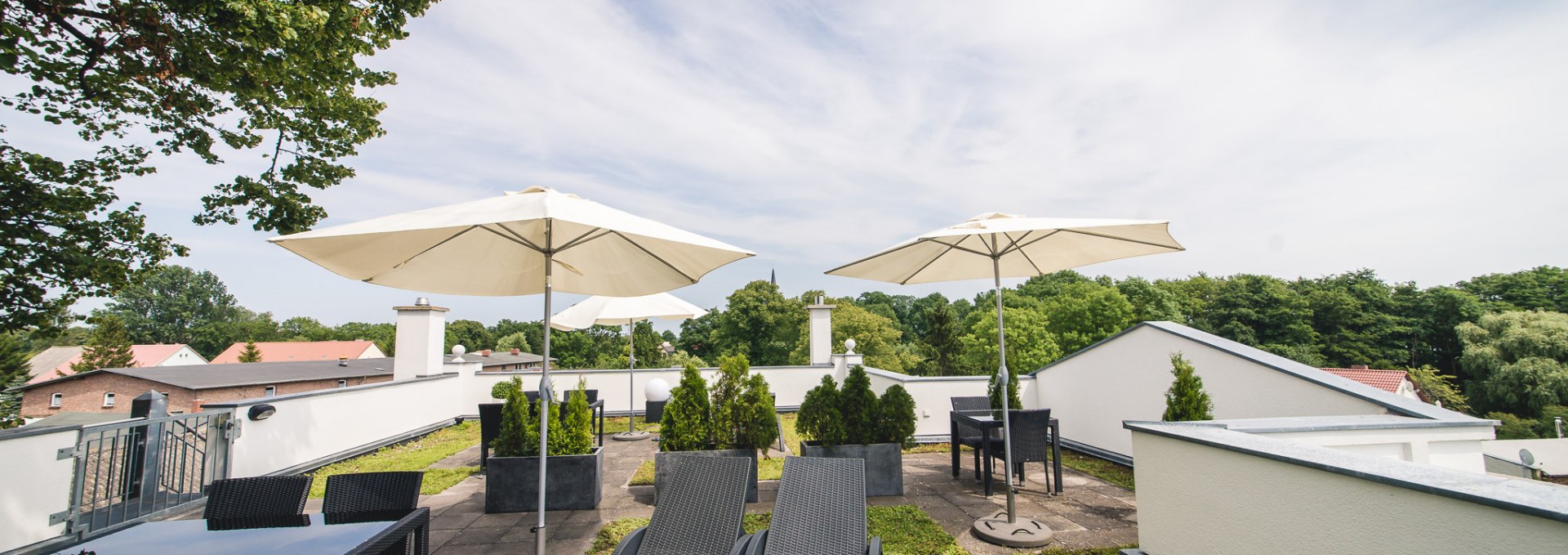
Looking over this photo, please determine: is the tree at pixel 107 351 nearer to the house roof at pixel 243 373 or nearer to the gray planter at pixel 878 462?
the house roof at pixel 243 373

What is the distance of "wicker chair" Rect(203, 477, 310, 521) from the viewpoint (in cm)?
275

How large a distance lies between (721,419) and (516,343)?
178ft

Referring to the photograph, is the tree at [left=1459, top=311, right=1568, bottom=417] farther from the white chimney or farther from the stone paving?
the white chimney

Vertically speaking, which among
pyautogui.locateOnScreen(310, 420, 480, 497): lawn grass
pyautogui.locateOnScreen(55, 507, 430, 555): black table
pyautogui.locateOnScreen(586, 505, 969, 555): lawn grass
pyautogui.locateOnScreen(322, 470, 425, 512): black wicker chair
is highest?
pyautogui.locateOnScreen(322, 470, 425, 512): black wicker chair

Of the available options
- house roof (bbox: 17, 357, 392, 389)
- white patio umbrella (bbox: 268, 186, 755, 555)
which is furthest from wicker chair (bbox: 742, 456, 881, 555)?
house roof (bbox: 17, 357, 392, 389)

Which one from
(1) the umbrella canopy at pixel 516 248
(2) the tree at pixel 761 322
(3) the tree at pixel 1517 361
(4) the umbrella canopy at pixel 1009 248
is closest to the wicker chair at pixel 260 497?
(1) the umbrella canopy at pixel 516 248

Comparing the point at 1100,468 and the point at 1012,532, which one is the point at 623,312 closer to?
Answer: the point at 1012,532

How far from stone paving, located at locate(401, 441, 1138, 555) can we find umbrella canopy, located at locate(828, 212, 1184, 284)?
1914 mm

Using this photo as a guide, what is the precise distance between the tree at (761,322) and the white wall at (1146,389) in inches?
1144

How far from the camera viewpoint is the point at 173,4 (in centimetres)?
459

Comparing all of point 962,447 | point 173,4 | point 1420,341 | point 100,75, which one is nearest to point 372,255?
point 173,4

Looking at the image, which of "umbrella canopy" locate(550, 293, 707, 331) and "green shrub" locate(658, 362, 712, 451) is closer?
"green shrub" locate(658, 362, 712, 451)

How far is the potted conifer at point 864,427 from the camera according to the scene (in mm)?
4941

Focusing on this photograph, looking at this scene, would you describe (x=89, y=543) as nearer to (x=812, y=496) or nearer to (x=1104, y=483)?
(x=812, y=496)
